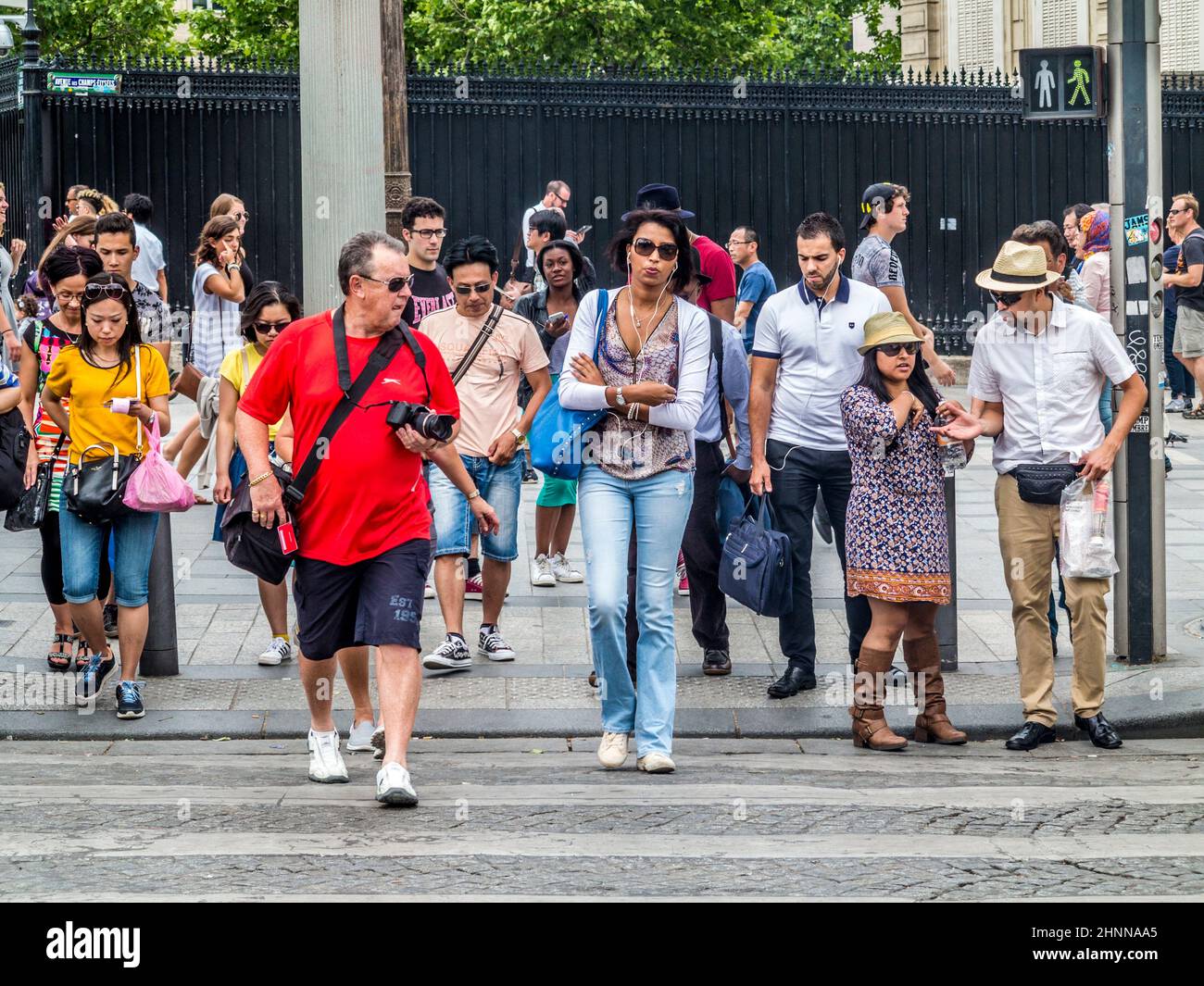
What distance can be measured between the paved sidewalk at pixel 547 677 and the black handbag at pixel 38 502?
73cm

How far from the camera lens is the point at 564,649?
845 centimetres

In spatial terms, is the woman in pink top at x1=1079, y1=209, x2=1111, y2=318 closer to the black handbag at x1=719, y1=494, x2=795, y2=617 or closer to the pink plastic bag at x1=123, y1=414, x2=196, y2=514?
the black handbag at x1=719, y1=494, x2=795, y2=617

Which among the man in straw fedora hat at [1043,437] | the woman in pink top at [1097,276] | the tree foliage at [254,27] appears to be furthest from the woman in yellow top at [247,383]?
the tree foliage at [254,27]

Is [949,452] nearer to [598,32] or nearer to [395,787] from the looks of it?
[395,787]

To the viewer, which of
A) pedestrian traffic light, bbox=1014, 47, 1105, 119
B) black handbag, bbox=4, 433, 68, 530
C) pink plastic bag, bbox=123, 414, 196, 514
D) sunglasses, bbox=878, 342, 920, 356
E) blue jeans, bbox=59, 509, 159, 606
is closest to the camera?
sunglasses, bbox=878, 342, 920, 356

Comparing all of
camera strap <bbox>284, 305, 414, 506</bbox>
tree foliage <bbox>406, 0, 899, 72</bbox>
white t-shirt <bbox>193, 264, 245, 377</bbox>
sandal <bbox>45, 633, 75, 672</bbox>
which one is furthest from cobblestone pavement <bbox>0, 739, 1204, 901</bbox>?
tree foliage <bbox>406, 0, 899, 72</bbox>

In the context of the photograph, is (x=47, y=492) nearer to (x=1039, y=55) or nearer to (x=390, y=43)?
(x=1039, y=55)

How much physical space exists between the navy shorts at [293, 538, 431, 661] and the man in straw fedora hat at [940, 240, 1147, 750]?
2.28 m

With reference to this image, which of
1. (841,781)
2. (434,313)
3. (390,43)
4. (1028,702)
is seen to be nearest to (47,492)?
(434,313)

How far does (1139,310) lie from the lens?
7992 mm

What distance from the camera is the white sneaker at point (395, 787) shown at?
5.75 m

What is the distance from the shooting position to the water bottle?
675 cm

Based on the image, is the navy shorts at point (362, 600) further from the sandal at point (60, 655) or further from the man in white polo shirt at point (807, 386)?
the sandal at point (60, 655)

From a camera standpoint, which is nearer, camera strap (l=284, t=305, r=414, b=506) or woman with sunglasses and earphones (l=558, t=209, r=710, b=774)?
camera strap (l=284, t=305, r=414, b=506)
